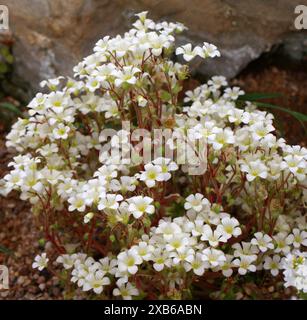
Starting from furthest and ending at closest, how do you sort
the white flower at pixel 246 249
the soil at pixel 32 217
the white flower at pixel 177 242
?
the soil at pixel 32 217
the white flower at pixel 246 249
the white flower at pixel 177 242

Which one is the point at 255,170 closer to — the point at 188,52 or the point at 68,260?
the point at 188,52

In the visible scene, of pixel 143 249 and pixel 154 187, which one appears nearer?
pixel 143 249

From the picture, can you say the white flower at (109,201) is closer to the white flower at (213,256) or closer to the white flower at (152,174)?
the white flower at (152,174)

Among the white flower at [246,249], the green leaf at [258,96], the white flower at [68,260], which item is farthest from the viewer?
the green leaf at [258,96]

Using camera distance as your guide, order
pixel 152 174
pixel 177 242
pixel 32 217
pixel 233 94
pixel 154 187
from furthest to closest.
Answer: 1. pixel 32 217
2. pixel 233 94
3. pixel 154 187
4. pixel 152 174
5. pixel 177 242

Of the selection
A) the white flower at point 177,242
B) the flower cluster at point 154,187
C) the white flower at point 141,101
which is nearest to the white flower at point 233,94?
the flower cluster at point 154,187

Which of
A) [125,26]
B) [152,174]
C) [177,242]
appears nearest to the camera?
[177,242]

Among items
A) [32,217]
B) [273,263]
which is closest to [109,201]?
[273,263]
